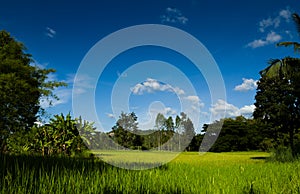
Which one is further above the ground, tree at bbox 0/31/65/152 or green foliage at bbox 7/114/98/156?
tree at bbox 0/31/65/152

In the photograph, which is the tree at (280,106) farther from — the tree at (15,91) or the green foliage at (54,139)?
the tree at (15,91)

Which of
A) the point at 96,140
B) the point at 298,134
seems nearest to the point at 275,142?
the point at 298,134

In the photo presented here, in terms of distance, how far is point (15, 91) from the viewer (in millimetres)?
17172

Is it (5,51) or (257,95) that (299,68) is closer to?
(257,95)

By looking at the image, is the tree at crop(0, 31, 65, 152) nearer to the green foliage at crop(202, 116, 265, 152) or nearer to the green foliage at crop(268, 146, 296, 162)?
the green foliage at crop(268, 146, 296, 162)

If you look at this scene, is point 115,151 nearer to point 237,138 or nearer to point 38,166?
point 38,166

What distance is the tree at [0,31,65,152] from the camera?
16891mm

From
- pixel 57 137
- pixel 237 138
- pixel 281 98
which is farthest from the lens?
pixel 237 138

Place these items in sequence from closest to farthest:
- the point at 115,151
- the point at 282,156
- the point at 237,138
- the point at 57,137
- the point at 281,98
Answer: the point at 57,137, the point at 282,156, the point at 115,151, the point at 281,98, the point at 237,138

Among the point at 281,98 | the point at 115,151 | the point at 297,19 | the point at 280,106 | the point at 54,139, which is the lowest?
the point at 115,151

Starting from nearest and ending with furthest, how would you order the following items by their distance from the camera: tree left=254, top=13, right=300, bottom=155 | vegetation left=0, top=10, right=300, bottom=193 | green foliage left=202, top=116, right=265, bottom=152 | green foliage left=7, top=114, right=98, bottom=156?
vegetation left=0, top=10, right=300, bottom=193 → green foliage left=7, top=114, right=98, bottom=156 → tree left=254, top=13, right=300, bottom=155 → green foliage left=202, top=116, right=265, bottom=152

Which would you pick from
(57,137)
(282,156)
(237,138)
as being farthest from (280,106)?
(237,138)

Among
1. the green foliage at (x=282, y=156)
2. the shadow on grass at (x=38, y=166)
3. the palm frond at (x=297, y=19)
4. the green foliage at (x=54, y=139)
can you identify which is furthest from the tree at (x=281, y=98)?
the shadow on grass at (x=38, y=166)

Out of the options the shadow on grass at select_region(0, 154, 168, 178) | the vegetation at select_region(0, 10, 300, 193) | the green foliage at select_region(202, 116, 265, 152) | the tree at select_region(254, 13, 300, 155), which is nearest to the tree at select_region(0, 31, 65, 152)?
the vegetation at select_region(0, 10, 300, 193)
